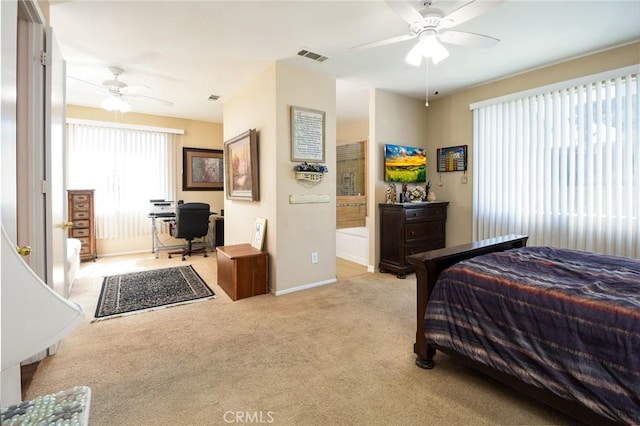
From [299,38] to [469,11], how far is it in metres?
1.48

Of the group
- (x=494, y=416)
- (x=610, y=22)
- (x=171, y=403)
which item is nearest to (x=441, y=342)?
(x=494, y=416)

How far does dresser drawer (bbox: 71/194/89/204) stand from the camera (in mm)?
4746

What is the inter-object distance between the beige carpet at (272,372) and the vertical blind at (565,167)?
1.98 meters

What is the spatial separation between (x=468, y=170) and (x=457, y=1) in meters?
2.50

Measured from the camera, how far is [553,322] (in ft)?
4.64

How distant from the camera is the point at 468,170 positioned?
14.0ft

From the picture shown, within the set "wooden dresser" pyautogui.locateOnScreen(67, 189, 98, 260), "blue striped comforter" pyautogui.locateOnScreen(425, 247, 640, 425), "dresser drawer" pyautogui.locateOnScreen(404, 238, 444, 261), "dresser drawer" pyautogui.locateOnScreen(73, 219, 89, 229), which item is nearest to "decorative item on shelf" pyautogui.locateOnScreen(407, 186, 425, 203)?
"dresser drawer" pyautogui.locateOnScreen(404, 238, 444, 261)

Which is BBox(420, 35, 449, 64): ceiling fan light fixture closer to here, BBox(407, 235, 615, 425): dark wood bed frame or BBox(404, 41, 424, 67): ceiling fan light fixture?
BBox(404, 41, 424, 67): ceiling fan light fixture

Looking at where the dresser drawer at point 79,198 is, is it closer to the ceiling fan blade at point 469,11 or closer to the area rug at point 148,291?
the area rug at point 148,291

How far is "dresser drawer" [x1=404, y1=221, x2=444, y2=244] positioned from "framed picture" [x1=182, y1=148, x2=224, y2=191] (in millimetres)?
4091

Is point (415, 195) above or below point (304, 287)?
above

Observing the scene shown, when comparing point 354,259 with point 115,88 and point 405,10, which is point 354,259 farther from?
point 115,88

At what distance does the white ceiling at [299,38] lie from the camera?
7.76ft

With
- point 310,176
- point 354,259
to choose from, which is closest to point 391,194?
point 354,259
